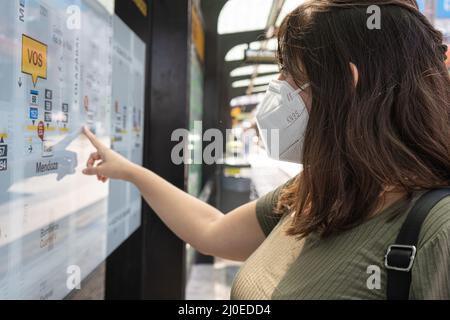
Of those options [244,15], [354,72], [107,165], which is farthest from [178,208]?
[244,15]

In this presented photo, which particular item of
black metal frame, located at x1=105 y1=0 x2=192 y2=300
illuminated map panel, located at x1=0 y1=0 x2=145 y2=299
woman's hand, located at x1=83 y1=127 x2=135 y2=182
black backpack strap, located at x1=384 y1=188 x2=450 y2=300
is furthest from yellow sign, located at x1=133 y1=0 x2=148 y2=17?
black backpack strap, located at x1=384 y1=188 x2=450 y2=300

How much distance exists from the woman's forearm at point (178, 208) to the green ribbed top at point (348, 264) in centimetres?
38

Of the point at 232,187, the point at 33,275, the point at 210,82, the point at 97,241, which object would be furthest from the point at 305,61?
the point at 232,187

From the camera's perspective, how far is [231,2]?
291cm

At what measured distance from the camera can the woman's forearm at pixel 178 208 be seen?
142cm

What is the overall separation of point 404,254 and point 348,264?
12cm

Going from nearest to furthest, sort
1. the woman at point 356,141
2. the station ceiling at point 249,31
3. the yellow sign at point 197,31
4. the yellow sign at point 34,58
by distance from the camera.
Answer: the woman at point 356,141
the yellow sign at point 34,58
the station ceiling at point 249,31
the yellow sign at point 197,31

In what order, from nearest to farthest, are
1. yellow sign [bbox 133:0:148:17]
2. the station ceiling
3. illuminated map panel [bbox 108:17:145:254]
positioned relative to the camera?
1. illuminated map panel [bbox 108:17:145:254]
2. yellow sign [bbox 133:0:148:17]
3. the station ceiling

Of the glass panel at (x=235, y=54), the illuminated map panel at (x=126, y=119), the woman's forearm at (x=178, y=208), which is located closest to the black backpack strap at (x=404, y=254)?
the woman's forearm at (x=178, y=208)

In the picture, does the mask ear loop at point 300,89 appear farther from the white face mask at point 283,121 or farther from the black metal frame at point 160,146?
the black metal frame at point 160,146

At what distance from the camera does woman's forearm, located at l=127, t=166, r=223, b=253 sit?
1418mm

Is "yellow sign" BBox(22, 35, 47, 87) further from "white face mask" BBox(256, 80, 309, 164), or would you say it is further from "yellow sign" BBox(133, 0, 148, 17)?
"yellow sign" BBox(133, 0, 148, 17)

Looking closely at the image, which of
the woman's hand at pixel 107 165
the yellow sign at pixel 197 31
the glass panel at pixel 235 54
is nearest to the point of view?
the woman's hand at pixel 107 165

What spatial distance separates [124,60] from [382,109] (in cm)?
111
